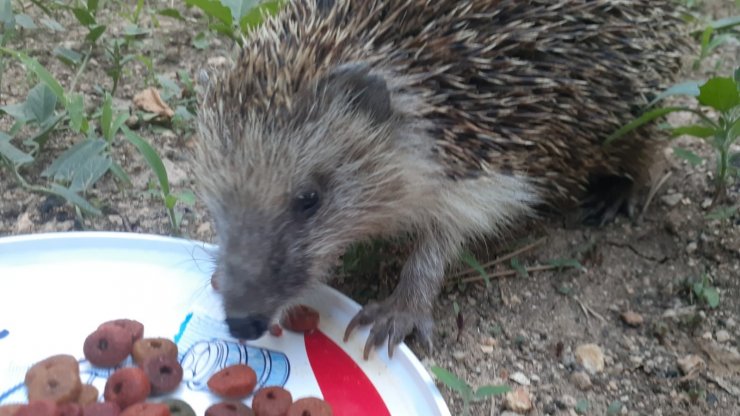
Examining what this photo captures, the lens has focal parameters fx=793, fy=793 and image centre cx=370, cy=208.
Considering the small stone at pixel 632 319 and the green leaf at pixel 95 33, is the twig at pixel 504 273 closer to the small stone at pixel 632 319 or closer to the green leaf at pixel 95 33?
the small stone at pixel 632 319

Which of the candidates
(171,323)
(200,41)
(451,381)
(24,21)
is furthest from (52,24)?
(451,381)

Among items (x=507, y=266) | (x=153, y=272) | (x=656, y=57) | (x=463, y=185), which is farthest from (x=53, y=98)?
(x=656, y=57)

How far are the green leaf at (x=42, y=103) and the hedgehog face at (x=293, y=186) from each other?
0.86 meters

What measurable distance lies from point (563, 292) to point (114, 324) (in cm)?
121

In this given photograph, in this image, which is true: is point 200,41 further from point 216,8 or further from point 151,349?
point 151,349

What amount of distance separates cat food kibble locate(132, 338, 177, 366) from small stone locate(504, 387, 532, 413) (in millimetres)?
785

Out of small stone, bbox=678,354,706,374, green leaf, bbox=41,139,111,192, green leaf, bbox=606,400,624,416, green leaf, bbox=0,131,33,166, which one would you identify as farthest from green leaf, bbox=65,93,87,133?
small stone, bbox=678,354,706,374

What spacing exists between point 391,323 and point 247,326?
1.31ft

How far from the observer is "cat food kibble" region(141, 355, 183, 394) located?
1.73 metres

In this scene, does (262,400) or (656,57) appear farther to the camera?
(656,57)

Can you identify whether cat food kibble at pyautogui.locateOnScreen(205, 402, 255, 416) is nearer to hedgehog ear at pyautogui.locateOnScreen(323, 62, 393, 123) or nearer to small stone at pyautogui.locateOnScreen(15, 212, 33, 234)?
hedgehog ear at pyautogui.locateOnScreen(323, 62, 393, 123)

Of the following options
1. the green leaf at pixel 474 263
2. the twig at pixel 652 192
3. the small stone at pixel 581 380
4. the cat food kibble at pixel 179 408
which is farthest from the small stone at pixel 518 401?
the twig at pixel 652 192

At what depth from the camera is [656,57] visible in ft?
7.59

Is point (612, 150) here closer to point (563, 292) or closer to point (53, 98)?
point (563, 292)
